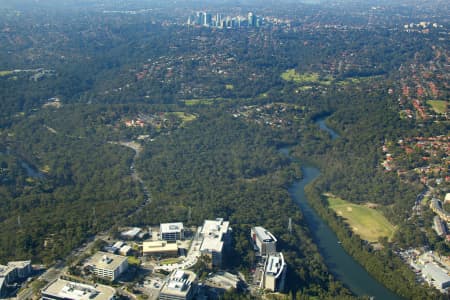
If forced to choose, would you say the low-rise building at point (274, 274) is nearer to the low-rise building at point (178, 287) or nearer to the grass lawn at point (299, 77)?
the low-rise building at point (178, 287)

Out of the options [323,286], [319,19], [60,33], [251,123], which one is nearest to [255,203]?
[323,286]

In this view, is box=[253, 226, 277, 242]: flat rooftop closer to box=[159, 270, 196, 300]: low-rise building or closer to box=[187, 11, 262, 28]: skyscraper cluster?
box=[159, 270, 196, 300]: low-rise building

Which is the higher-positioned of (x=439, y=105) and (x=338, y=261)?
(x=439, y=105)

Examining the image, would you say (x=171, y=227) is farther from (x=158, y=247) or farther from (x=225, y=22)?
(x=225, y=22)

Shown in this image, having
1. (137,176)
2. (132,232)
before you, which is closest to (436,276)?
(132,232)

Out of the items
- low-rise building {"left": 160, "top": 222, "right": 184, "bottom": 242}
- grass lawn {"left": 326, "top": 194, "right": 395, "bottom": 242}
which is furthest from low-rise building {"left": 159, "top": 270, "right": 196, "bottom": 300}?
grass lawn {"left": 326, "top": 194, "right": 395, "bottom": 242}
